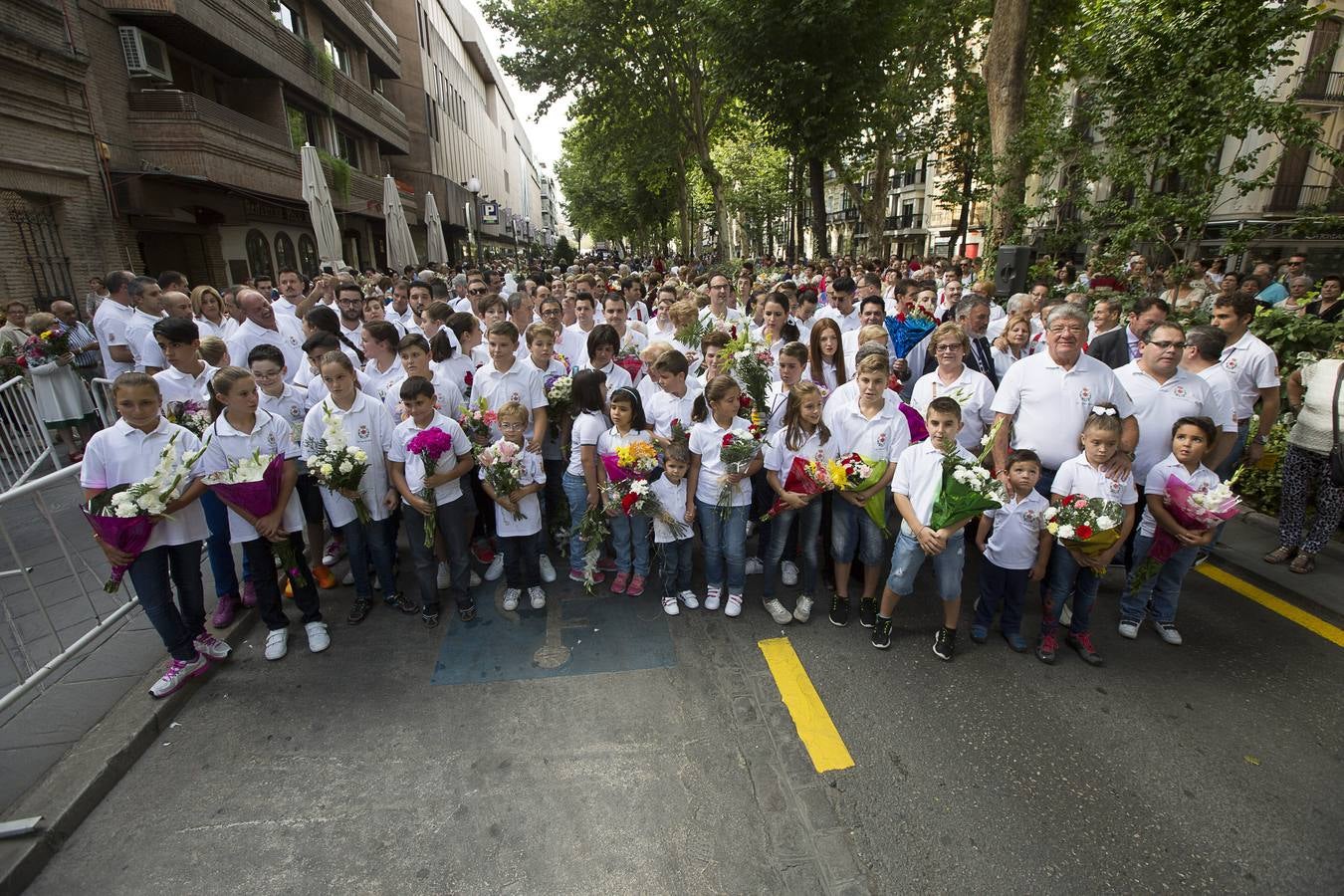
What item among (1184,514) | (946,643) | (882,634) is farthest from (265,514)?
(1184,514)

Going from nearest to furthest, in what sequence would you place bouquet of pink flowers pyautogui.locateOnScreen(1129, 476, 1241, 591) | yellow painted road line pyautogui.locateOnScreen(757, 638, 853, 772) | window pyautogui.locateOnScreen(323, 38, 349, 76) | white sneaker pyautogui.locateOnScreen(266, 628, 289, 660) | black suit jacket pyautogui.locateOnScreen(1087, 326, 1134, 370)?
yellow painted road line pyautogui.locateOnScreen(757, 638, 853, 772) < bouquet of pink flowers pyautogui.locateOnScreen(1129, 476, 1241, 591) < white sneaker pyautogui.locateOnScreen(266, 628, 289, 660) < black suit jacket pyautogui.locateOnScreen(1087, 326, 1134, 370) < window pyautogui.locateOnScreen(323, 38, 349, 76)

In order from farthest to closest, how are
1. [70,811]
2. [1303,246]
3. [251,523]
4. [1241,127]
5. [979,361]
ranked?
[1303,246] → [1241,127] → [979,361] → [251,523] → [70,811]

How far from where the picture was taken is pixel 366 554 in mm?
4855

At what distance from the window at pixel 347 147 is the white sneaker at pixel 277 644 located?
24.3 metres

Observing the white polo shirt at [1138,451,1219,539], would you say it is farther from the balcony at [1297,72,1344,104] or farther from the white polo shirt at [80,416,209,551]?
the balcony at [1297,72,1344,104]

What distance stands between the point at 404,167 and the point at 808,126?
991 inches

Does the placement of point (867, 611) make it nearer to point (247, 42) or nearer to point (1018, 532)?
point (1018, 532)

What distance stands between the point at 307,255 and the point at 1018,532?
24.2 meters

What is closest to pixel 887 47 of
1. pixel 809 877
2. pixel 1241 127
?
pixel 1241 127

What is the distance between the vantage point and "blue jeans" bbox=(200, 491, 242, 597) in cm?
454

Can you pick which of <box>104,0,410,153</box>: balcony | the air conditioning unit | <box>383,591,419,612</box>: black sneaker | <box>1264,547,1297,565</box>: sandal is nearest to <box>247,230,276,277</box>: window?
<box>104,0,410,153</box>: balcony

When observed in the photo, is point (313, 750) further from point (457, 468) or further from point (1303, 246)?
point (1303, 246)

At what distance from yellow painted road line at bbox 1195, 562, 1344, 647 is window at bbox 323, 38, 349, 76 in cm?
2833

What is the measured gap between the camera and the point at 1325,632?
4.36 metres
